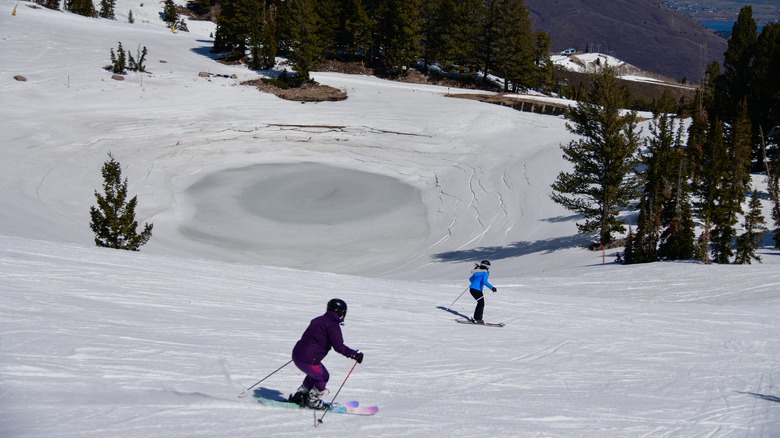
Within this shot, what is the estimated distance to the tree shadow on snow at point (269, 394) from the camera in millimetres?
9192

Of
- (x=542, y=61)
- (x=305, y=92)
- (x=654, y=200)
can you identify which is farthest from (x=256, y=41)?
(x=654, y=200)

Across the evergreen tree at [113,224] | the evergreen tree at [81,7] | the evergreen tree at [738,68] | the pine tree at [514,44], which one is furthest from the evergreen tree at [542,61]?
the evergreen tree at [113,224]

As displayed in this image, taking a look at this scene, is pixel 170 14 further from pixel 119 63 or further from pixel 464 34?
pixel 464 34

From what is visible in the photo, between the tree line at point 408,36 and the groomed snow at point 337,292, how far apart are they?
1597 cm

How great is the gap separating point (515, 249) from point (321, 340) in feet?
85.2

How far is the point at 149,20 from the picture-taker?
89688 millimetres

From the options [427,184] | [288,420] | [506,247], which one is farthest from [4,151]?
[288,420]

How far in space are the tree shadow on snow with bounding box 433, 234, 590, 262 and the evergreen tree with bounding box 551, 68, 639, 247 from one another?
1464mm

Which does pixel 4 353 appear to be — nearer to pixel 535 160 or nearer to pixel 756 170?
pixel 535 160

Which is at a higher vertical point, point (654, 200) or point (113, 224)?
point (654, 200)

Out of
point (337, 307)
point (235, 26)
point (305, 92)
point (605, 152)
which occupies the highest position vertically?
point (235, 26)

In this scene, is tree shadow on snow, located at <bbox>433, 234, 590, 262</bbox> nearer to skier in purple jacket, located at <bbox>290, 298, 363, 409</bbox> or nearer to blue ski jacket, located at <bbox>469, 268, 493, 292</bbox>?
blue ski jacket, located at <bbox>469, 268, 493, 292</bbox>

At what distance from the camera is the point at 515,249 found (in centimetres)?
3331

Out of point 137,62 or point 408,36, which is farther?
point 408,36
